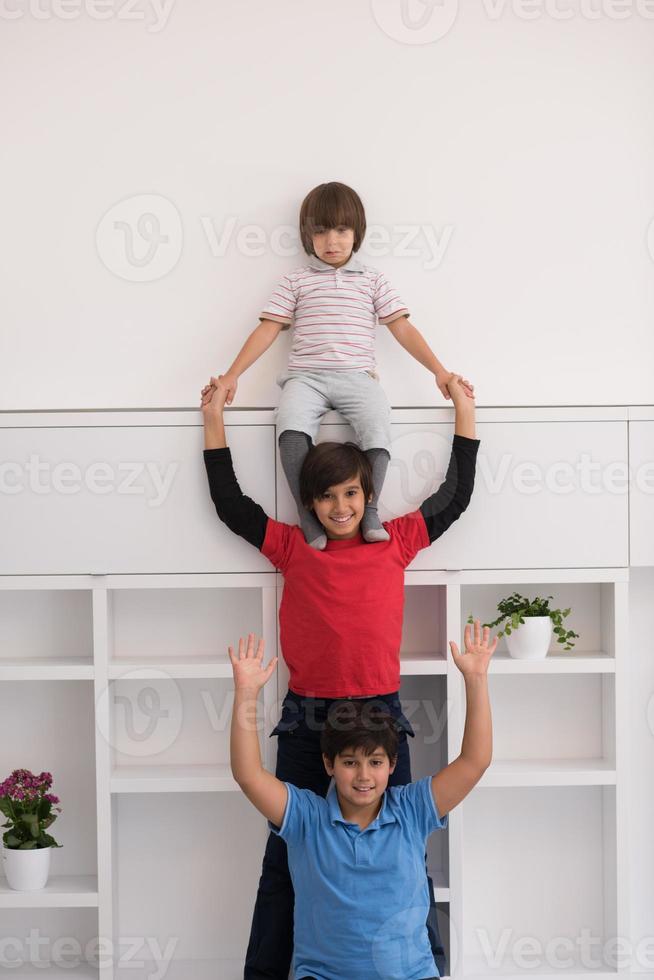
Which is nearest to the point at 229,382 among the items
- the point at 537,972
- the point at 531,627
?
the point at 531,627

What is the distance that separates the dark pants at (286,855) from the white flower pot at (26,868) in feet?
1.54

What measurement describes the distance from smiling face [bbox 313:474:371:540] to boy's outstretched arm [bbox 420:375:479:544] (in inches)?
5.8

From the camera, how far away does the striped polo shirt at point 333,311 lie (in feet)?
6.95

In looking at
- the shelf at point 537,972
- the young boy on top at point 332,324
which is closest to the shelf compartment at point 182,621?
the young boy on top at point 332,324

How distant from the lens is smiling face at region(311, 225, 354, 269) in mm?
2135

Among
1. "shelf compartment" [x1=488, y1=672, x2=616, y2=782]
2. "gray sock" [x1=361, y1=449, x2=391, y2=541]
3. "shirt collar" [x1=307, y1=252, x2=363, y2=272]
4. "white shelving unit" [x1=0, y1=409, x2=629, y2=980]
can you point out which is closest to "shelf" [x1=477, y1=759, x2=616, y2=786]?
"white shelving unit" [x1=0, y1=409, x2=629, y2=980]

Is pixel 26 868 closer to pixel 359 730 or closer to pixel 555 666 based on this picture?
pixel 359 730

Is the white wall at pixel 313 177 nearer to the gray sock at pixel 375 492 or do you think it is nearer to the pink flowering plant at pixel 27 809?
the gray sock at pixel 375 492

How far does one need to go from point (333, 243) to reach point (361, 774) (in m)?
1.12

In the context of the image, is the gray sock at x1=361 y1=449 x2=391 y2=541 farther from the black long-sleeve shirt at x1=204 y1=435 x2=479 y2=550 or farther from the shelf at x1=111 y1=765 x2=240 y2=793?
the shelf at x1=111 y1=765 x2=240 y2=793

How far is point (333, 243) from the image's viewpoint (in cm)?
213

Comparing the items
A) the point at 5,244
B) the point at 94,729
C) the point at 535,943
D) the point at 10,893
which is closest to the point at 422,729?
the point at 535,943

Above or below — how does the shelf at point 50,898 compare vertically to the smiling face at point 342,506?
below

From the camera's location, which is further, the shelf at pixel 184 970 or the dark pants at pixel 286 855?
the shelf at pixel 184 970
